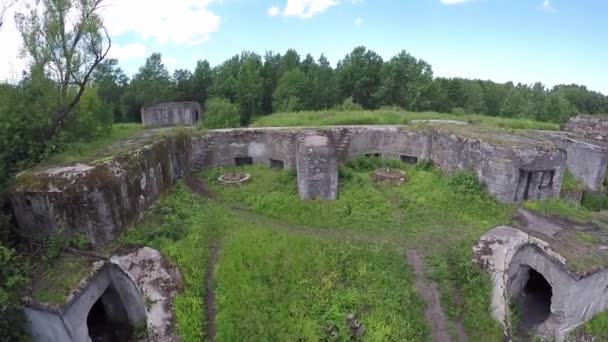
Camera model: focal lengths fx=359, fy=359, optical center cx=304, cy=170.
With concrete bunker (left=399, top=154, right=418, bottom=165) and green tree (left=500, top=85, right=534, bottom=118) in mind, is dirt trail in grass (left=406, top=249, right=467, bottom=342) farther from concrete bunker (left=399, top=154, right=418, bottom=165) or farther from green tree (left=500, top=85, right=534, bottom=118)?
green tree (left=500, top=85, right=534, bottom=118)

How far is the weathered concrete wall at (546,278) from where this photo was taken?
25.0 feet

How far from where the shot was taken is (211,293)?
766 centimetres

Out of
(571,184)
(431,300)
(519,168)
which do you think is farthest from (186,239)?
(571,184)

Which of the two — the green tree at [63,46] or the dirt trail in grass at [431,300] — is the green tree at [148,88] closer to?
the green tree at [63,46]

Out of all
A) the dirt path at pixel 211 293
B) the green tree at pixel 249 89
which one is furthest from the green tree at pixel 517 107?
the dirt path at pixel 211 293

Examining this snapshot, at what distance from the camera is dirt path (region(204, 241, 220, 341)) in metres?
6.97

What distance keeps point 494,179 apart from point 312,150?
537 cm

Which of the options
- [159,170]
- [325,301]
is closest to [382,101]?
[159,170]

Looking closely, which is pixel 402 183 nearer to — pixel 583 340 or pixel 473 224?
pixel 473 224

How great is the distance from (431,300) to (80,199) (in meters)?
7.81

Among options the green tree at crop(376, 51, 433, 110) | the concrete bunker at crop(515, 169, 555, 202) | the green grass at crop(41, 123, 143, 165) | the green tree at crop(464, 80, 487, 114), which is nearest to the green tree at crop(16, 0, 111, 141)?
the green grass at crop(41, 123, 143, 165)

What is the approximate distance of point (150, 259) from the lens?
7.84 metres

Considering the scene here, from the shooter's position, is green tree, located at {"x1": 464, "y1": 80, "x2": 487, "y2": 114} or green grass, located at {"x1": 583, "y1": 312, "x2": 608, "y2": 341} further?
green tree, located at {"x1": 464, "y1": 80, "x2": 487, "y2": 114}

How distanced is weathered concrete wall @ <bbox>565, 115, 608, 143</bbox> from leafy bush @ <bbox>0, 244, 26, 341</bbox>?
749 inches
